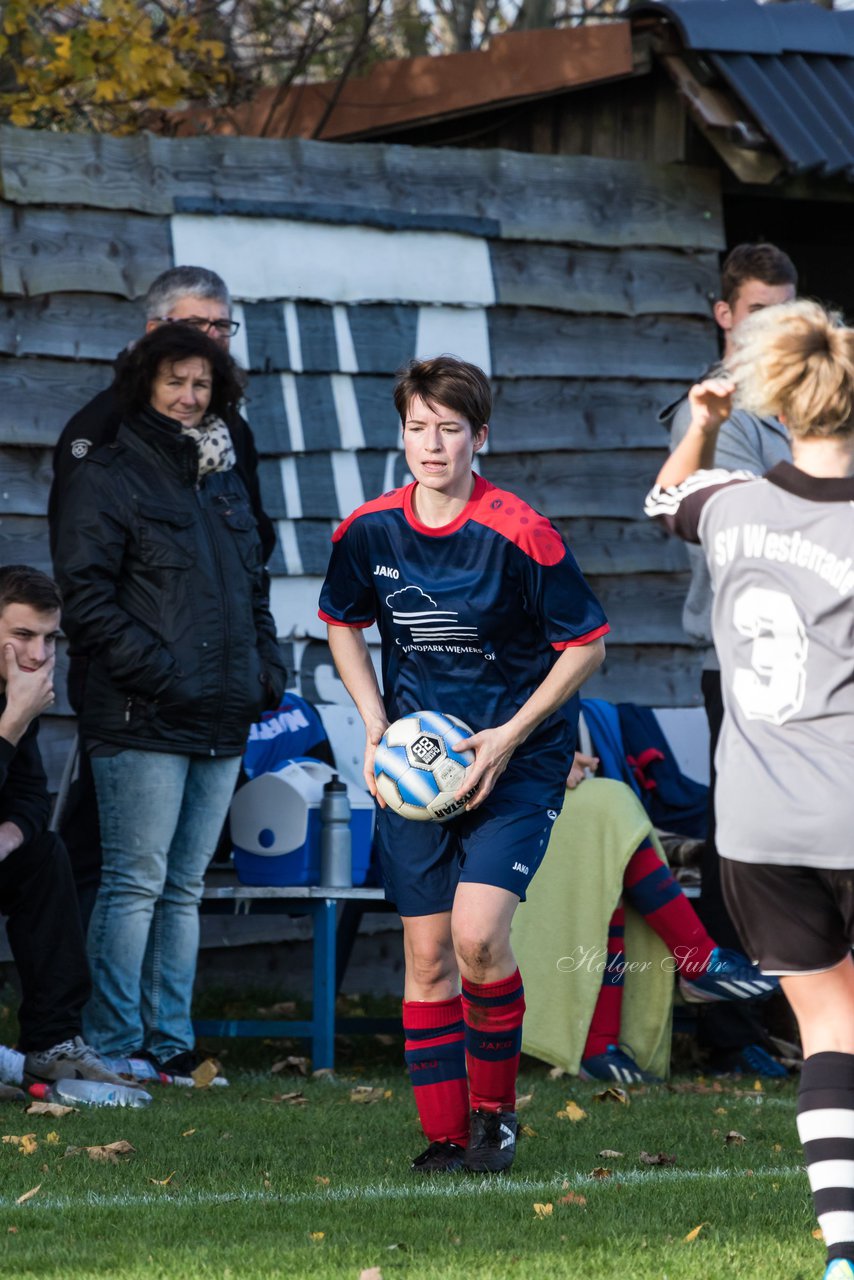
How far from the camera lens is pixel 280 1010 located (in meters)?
8.70

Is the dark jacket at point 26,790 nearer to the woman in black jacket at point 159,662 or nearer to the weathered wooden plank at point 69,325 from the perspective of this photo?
the woman in black jacket at point 159,662

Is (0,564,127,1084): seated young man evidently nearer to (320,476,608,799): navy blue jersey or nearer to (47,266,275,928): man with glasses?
(47,266,275,928): man with glasses

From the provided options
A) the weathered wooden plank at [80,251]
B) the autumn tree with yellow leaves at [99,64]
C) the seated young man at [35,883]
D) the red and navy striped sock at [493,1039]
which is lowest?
the red and navy striped sock at [493,1039]

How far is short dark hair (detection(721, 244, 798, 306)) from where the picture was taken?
7668mm

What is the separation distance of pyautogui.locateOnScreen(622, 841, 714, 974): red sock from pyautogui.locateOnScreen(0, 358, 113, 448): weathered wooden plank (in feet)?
9.33

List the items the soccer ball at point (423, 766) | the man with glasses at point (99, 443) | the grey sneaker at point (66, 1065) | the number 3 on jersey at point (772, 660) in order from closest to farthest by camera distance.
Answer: the number 3 on jersey at point (772, 660), the soccer ball at point (423, 766), the grey sneaker at point (66, 1065), the man with glasses at point (99, 443)

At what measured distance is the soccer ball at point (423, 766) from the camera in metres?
5.11

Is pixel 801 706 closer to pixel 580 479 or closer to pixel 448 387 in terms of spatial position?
pixel 448 387

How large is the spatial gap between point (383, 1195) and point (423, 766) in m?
1.04

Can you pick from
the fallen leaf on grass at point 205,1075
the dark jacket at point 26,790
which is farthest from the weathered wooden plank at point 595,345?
the fallen leaf on grass at point 205,1075

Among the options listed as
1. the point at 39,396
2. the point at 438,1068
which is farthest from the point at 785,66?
the point at 438,1068

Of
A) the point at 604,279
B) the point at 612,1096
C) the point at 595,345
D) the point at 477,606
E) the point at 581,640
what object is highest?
the point at 604,279

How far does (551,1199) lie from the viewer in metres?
4.85

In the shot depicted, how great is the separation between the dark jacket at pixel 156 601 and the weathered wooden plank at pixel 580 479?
2621 millimetres
